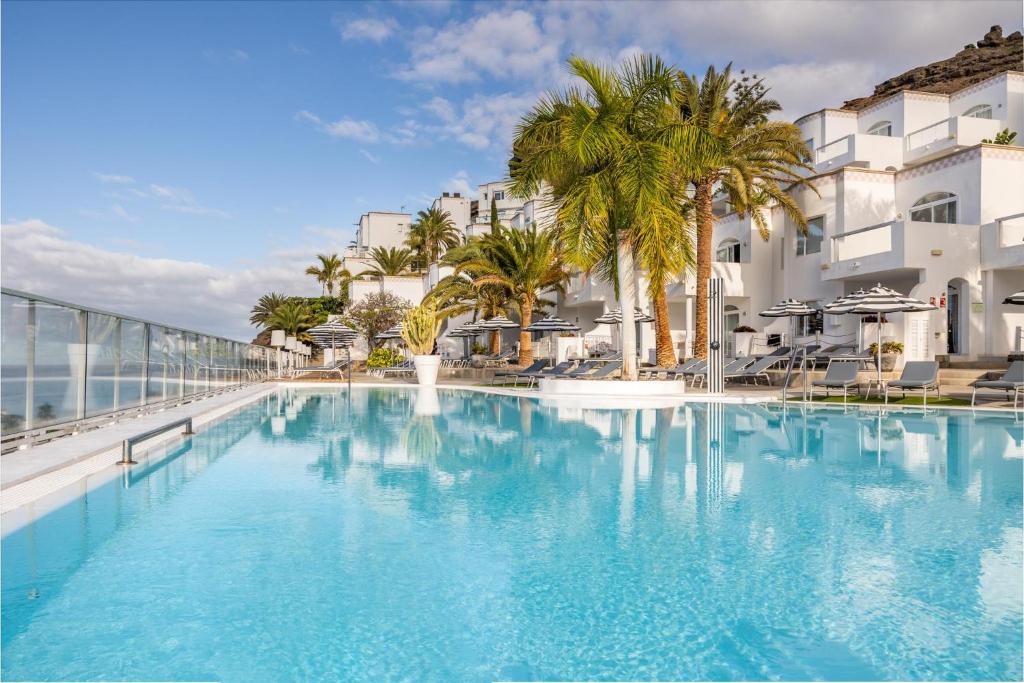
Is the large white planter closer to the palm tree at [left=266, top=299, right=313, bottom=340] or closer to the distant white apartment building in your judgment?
the distant white apartment building

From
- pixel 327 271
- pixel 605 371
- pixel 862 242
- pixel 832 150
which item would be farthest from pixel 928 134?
pixel 327 271

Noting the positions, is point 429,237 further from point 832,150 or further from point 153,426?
point 153,426

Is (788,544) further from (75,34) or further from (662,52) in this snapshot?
(75,34)

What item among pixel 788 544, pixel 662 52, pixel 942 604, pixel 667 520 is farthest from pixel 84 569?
pixel 662 52

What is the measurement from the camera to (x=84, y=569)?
4.01 m

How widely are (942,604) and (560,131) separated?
14617 mm

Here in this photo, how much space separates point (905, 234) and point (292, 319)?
4394cm

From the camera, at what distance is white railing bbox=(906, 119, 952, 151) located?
27.4 meters

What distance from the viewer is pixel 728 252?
97.1 feet

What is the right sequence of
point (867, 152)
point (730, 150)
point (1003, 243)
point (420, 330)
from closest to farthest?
point (1003, 243) → point (730, 150) → point (420, 330) → point (867, 152)

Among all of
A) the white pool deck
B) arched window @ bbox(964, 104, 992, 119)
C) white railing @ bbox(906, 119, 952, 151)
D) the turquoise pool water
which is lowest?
the turquoise pool water

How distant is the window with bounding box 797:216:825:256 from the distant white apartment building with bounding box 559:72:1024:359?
0.04 metres

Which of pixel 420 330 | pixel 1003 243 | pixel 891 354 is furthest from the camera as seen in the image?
pixel 420 330

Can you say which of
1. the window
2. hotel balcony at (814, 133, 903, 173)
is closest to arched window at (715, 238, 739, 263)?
the window
